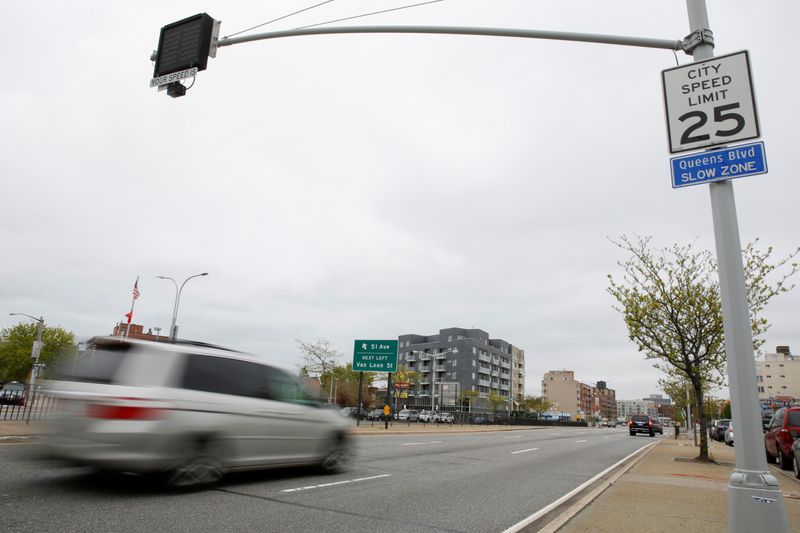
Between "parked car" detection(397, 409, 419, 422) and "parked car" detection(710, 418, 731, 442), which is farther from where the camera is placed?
"parked car" detection(397, 409, 419, 422)

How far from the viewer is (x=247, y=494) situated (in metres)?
7.11

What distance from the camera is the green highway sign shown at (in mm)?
32625

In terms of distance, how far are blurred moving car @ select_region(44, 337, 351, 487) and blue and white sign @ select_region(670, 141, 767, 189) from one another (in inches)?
246

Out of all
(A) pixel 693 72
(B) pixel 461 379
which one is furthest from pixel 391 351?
(B) pixel 461 379

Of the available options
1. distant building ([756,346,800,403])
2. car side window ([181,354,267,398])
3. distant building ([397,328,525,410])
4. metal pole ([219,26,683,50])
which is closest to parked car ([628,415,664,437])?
car side window ([181,354,267,398])

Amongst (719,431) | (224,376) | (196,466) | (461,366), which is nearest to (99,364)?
(224,376)

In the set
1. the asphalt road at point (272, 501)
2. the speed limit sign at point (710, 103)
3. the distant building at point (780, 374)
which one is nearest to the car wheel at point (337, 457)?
the asphalt road at point (272, 501)

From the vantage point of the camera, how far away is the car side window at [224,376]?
7145 millimetres

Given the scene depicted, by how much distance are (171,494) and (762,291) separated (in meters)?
18.5

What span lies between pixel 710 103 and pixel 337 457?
26.5 ft

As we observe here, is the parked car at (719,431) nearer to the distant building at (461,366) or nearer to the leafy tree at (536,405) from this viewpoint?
the distant building at (461,366)

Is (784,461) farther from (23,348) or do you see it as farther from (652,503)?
(23,348)

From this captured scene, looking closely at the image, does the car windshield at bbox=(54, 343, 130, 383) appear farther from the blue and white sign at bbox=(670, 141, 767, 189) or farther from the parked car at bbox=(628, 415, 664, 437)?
the parked car at bbox=(628, 415, 664, 437)

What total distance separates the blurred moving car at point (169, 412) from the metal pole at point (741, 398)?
6009 millimetres
